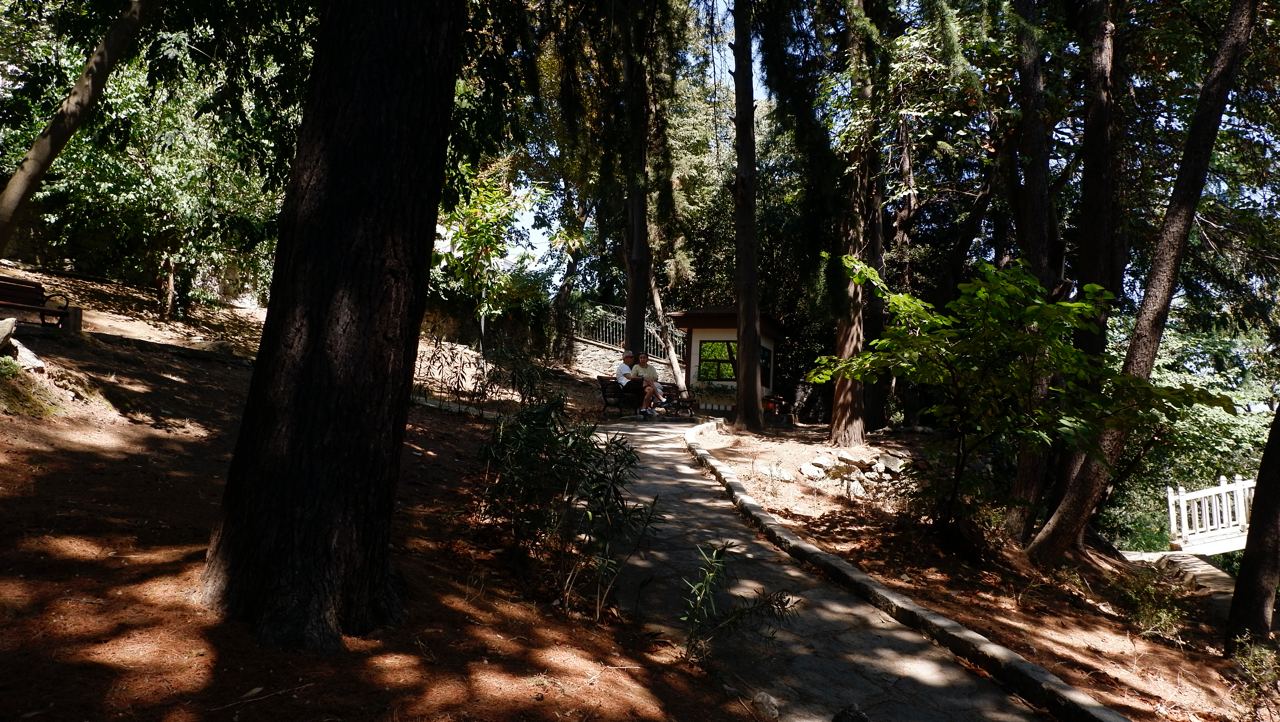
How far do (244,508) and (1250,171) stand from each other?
15.4m

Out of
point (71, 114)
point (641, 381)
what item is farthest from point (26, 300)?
point (641, 381)

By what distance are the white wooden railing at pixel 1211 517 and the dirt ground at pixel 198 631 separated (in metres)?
14.1

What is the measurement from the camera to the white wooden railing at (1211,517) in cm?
1263

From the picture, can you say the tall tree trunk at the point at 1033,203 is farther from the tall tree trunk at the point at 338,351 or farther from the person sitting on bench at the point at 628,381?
the person sitting on bench at the point at 628,381

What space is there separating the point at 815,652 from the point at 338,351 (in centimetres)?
306

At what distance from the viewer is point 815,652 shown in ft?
12.7

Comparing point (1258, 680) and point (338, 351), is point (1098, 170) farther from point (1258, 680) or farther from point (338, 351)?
point (338, 351)

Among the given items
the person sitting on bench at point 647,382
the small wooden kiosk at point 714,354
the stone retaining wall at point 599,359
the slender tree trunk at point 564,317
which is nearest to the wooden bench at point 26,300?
the person sitting on bench at point 647,382

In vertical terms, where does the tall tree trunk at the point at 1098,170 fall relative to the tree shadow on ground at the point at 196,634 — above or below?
above

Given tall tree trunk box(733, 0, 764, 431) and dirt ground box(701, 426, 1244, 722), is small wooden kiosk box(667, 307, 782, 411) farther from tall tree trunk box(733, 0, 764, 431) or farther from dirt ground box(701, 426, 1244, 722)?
dirt ground box(701, 426, 1244, 722)

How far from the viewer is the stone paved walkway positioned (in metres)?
3.34

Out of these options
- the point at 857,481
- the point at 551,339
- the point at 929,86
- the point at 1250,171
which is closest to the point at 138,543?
the point at 857,481

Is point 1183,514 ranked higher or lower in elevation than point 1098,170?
lower

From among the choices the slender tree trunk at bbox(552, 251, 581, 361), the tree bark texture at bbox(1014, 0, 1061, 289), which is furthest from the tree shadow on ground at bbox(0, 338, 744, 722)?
the slender tree trunk at bbox(552, 251, 581, 361)
